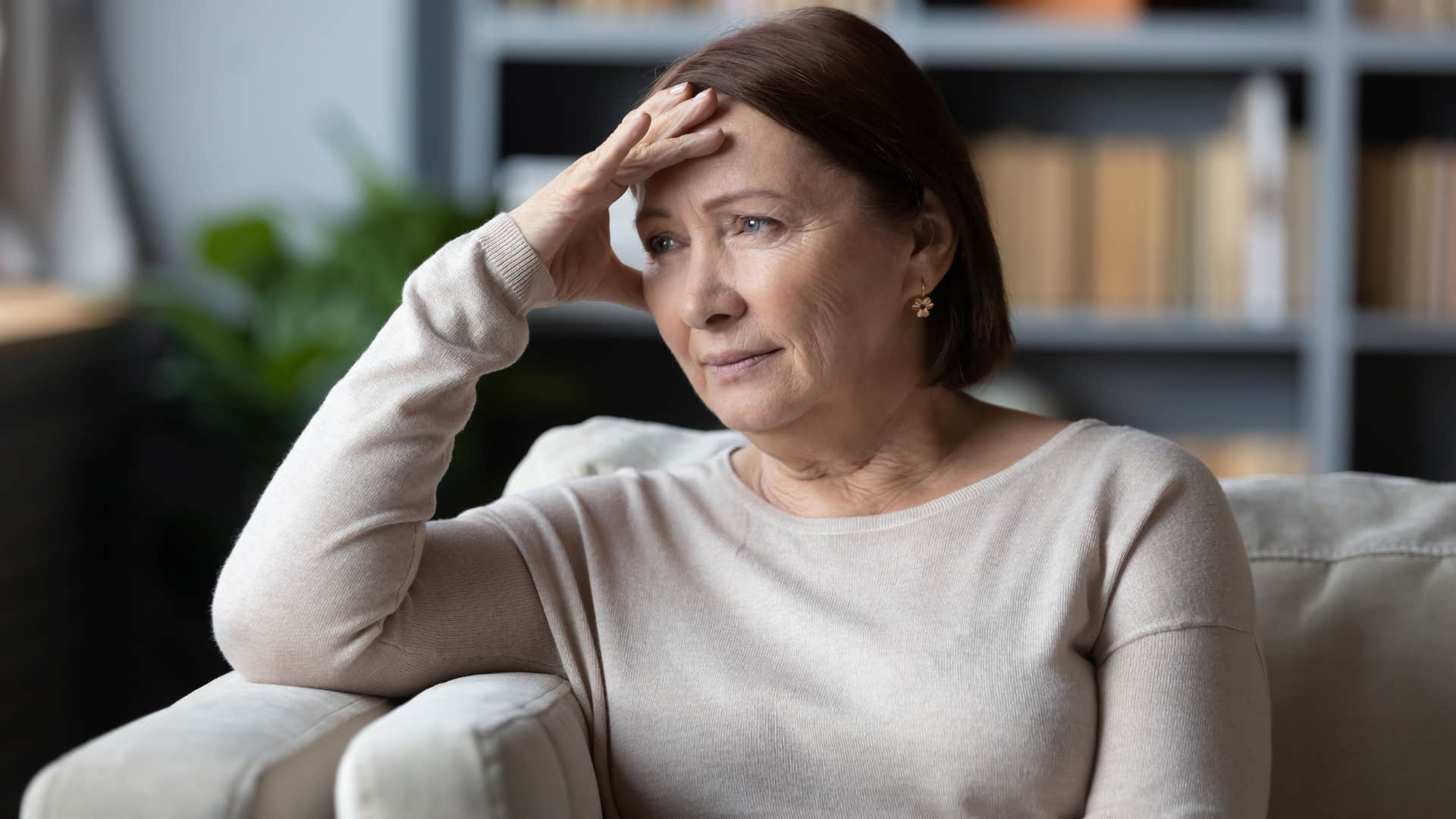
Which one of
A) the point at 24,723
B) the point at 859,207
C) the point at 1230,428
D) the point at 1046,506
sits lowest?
the point at 24,723

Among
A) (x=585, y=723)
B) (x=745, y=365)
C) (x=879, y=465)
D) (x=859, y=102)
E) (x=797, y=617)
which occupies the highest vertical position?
(x=859, y=102)

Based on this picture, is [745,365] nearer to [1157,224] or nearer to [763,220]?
[763,220]

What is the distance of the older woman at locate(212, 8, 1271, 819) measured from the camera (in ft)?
3.96

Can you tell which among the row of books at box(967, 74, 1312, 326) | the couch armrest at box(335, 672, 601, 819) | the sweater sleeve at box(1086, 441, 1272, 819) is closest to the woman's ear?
the sweater sleeve at box(1086, 441, 1272, 819)

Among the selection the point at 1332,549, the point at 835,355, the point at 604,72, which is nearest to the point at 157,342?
the point at 604,72

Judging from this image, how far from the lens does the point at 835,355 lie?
131 cm

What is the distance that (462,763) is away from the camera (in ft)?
3.31

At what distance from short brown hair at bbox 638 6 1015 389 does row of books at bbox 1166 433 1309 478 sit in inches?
82.0

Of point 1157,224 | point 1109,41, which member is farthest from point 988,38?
point 1157,224

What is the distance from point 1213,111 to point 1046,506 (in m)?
2.43

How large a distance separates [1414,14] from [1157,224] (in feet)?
2.19

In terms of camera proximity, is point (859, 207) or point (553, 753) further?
point (859, 207)

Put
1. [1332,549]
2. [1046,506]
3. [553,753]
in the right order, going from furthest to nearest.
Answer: [1332,549]
[1046,506]
[553,753]

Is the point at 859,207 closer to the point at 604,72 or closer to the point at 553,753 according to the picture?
the point at 553,753
